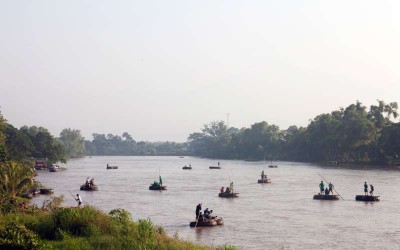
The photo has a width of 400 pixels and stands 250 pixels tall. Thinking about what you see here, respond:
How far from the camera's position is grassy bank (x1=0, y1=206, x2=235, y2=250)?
19.0 m

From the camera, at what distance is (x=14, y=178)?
35.9 m

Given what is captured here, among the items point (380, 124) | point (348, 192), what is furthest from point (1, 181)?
point (380, 124)

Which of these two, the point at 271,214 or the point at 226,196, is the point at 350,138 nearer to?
the point at 226,196

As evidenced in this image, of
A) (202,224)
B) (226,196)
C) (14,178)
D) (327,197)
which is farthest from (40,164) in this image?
(202,224)

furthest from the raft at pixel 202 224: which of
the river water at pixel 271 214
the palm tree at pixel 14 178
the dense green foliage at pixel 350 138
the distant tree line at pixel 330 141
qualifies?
the dense green foliage at pixel 350 138

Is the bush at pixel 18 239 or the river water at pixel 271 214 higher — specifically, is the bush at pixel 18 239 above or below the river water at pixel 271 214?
above

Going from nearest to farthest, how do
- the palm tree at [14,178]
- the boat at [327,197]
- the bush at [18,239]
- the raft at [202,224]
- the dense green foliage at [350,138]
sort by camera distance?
the bush at [18,239] < the raft at [202,224] < the palm tree at [14,178] < the boat at [327,197] < the dense green foliage at [350,138]

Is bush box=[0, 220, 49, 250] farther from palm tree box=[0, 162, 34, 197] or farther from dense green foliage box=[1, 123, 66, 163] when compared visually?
dense green foliage box=[1, 123, 66, 163]

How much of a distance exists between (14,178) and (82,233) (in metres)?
16.3

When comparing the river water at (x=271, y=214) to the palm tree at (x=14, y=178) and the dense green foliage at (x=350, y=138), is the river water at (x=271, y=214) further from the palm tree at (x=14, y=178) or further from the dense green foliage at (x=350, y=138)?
the dense green foliage at (x=350, y=138)

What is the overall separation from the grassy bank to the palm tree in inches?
465

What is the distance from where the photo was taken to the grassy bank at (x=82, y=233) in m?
19.0

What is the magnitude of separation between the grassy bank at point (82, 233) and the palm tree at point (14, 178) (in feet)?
38.7

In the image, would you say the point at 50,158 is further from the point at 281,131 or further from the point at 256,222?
the point at 281,131
